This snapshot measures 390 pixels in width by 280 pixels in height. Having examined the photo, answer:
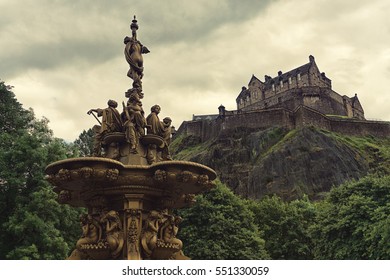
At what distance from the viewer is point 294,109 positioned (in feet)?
295

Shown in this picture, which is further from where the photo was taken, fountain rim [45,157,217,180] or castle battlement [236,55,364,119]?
castle battlement [236,55,364,119]

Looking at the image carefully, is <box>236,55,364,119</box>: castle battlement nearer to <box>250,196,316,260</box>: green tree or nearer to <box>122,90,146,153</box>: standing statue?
<box>250,196,316,260</box>: green tree

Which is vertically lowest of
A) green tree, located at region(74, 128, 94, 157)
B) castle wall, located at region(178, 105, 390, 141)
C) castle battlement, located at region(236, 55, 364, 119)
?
green tree, located at region(74, 128, 94, 157)

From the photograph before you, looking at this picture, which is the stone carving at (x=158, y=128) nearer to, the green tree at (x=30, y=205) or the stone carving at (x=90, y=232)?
the stone carving at (x=90, y=232)

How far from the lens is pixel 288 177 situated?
71250 mm

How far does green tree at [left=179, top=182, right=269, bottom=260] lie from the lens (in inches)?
1069

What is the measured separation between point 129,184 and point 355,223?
18116 mm

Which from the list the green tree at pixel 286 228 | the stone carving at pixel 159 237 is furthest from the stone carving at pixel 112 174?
the green tree at pixel 286 228

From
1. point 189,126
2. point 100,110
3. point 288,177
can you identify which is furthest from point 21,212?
point 189,126

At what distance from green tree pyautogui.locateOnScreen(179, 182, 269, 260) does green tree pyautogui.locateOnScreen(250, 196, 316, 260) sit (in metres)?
7.90

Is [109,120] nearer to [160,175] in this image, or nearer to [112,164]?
[112,164]

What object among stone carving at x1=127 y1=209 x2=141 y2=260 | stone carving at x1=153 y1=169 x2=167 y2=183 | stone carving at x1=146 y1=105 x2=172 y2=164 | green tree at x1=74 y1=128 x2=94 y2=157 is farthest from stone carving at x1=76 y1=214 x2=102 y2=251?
green tree at x1=74 y1=128 x2=94 y2=157

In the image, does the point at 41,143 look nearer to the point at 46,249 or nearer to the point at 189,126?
the point at 46,249

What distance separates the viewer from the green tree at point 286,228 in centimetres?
3759
